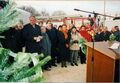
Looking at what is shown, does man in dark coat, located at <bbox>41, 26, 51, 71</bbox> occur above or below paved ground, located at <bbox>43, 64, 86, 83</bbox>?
above

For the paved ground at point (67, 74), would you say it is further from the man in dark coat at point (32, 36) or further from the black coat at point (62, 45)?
the man in dark coat at point (32, 36)

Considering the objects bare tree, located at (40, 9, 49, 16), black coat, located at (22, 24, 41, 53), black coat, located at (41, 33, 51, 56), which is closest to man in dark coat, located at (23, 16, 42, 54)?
black coat, located at (22, 24, 41, 53)

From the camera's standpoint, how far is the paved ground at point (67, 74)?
4945 millimetres

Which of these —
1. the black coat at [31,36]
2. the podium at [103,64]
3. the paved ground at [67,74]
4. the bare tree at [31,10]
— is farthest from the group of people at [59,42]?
the podium at [103,64]

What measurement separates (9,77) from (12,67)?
0.05 meters

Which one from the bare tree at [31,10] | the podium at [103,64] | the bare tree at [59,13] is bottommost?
the podium at [103,64]

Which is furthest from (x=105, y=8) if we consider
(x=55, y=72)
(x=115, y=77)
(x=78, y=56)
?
(x=115, y=77)

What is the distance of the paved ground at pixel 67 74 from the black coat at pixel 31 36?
601 millimetres

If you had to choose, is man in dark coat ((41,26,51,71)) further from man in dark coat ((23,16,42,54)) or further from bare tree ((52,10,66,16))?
bare tree ((52,10,66,16))

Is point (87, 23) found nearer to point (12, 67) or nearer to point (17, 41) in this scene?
point (17, 41)

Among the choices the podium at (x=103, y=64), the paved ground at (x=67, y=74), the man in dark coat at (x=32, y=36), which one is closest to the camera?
the podium at (x=103, y=64)

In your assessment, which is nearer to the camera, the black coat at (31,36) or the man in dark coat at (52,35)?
the black coat at (31,36)

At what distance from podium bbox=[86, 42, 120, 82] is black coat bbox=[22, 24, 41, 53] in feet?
4.15

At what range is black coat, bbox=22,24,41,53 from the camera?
4.82m
